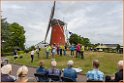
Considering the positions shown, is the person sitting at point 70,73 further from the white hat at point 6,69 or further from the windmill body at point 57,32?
the windmill body at point 57,32

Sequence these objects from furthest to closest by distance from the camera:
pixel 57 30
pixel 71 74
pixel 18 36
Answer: pixel 18 36
pixel 57 30
pixel 71 74

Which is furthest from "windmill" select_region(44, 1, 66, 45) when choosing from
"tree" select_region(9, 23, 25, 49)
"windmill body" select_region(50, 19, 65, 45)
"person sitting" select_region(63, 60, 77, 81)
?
"person sitting" select_region(63, 60, 77, 81)

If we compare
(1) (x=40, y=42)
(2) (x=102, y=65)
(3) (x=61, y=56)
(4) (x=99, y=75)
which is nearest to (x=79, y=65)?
(2) (x=102, y=65)

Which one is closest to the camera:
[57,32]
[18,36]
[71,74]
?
[71,74]

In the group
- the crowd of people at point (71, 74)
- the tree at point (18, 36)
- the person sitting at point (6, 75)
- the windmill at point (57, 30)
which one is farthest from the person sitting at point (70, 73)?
the tree at point (18, 36)

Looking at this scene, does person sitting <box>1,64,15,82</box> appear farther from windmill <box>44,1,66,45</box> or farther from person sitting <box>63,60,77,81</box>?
windmill <box>44,1,66,45</box>

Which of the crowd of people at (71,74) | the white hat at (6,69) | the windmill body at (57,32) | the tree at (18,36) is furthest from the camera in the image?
the tree at (18,36)

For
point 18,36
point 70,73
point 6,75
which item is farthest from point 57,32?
point 6,75

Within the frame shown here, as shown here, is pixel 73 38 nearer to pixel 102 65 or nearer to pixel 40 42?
pixel 40 42

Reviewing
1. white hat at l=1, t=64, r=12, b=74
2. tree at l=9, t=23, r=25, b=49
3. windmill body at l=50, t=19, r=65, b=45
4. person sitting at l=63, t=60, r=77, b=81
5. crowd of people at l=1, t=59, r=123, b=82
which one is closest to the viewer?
crowd of people at l=1, t=59, r=123, b=82

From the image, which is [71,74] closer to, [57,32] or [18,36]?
[57,32]

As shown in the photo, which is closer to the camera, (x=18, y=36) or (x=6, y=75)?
(x=6, y=75)

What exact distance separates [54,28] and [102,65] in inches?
962

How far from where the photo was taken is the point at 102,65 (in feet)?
77.4
